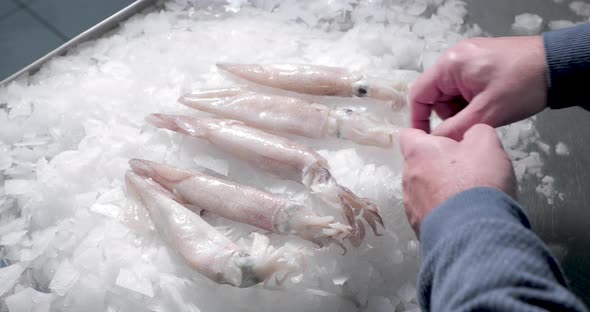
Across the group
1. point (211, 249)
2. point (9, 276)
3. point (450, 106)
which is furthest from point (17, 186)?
point (450, 106)

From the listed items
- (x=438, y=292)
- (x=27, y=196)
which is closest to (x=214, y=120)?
(x=27, y=196)

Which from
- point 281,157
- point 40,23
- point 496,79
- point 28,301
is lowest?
Result: point 28,301

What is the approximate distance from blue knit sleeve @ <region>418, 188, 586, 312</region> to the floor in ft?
6.10

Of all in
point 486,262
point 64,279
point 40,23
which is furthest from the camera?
point 40,23

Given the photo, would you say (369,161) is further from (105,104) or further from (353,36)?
(105,104)

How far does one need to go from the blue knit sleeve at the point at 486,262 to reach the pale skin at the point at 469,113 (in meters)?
0.07

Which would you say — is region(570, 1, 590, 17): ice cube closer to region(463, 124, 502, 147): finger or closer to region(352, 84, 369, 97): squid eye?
region(352, 84, 369, 97): squid eye

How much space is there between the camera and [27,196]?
132 centimetres

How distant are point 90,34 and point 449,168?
139cm

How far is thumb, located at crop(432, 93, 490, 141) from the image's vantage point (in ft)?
3.43

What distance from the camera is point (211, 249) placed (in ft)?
3.55

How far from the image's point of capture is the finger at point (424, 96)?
3.74 ft

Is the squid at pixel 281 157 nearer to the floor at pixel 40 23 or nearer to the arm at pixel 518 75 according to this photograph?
the arm at pixel 518 75

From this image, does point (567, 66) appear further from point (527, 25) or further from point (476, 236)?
point (527, 25)
